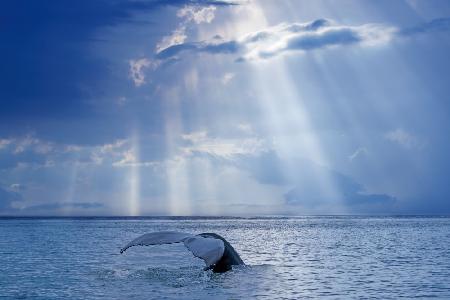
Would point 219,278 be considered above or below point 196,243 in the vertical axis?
below

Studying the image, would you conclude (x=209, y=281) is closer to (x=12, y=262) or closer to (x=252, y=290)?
(x=252, y=290)

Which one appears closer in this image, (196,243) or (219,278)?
(196,243)

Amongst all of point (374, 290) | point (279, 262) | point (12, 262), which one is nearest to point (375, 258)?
point (279, 262)

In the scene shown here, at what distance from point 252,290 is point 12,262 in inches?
815

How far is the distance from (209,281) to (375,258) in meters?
19.9

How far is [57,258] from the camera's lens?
4453 cm

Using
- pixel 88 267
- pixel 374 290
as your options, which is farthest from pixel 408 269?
pixel 88 267

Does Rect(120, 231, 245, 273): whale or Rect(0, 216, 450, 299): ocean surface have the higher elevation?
Rect(120, 231, 245, 273): whale

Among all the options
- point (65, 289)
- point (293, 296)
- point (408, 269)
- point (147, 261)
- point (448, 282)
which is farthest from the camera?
point (147, 261)

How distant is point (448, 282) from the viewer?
30734 millimetres

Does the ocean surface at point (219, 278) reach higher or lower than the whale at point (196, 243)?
lower

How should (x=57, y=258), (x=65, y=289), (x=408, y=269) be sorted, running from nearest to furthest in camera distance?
(x=65, y=289), (x=408, y=269), (x=57, y=258)

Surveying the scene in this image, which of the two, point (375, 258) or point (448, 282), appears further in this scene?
point (375, 258)

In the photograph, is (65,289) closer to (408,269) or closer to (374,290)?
(374,290)
